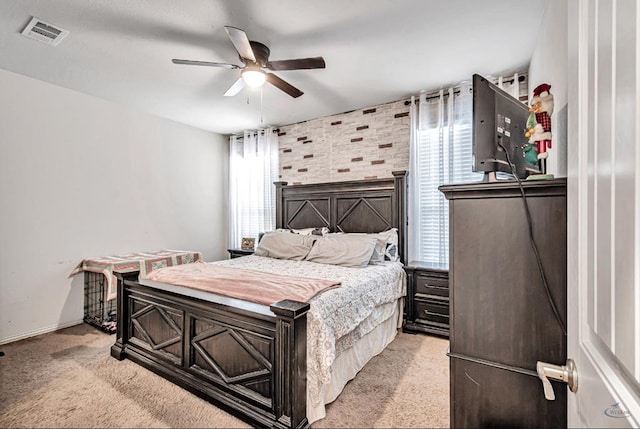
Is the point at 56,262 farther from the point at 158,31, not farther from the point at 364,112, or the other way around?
the point at 364,112

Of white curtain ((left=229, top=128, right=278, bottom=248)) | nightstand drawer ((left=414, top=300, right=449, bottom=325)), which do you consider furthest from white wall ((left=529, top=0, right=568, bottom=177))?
white curtain ((left=229, top=128, right=278, bottom=248))

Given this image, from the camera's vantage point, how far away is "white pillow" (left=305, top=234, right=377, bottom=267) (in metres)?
→ 3.07

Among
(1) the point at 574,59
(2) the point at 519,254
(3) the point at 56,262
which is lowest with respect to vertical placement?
(3) the point at 56,262

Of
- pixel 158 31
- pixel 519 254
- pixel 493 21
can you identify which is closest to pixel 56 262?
pixel 158 31

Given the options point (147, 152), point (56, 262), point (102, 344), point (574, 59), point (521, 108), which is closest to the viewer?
point (574, 59)

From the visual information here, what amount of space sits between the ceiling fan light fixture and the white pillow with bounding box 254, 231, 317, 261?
1823 millimetres

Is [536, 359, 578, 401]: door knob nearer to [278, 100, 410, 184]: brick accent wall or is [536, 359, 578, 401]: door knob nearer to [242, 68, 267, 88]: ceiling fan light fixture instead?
[242, 68, 267, 88]: ceiling fan light fixture

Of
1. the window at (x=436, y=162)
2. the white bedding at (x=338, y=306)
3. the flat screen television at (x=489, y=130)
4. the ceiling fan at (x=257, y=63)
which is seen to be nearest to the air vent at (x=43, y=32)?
the ceiling fan at (x=257, y=63)

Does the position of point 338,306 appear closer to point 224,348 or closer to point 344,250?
point 224,348

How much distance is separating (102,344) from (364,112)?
3.81 m

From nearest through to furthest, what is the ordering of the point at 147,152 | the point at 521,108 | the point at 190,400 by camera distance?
1. the point at 521,108
2. the point at 190,400
3. the point at 147,152

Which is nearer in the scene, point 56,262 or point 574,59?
point 574,59

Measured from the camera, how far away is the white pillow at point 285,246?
3.57 metres

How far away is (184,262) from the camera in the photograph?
3863 mm
